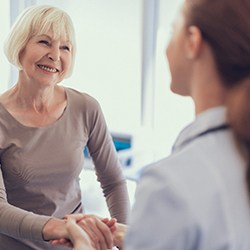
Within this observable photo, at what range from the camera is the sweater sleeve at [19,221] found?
4.50 feet

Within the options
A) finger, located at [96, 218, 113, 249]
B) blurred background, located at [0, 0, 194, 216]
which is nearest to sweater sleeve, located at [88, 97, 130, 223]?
finger, located at [96, 218, 113, 249]

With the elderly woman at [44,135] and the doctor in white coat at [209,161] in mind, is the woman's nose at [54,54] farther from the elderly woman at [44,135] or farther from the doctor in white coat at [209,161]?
the doctor in white coat at [209,161]

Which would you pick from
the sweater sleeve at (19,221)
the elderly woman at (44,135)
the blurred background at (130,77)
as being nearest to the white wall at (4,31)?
the blurred background at (130,77)

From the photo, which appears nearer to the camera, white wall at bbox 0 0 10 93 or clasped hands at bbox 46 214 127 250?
clasped hands at bbox 46 214 127 250

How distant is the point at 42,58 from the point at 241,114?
97 cm

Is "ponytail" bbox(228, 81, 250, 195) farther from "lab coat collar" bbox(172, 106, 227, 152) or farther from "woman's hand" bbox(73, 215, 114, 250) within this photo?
"woman's hand" bbox(73, 215, 114, 250)

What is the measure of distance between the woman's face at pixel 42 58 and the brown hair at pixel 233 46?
2.91ft

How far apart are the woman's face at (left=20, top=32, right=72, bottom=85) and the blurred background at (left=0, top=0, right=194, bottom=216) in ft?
2.84

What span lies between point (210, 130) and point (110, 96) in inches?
73.9

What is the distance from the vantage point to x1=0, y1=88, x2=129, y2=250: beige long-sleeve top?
142 centimetres

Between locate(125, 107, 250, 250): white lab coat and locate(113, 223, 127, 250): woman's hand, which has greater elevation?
locate(125, 107, 250, 250): white lab coat

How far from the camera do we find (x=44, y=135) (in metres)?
1.53

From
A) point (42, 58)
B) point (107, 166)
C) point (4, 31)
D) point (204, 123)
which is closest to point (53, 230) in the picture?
point (107, 166)

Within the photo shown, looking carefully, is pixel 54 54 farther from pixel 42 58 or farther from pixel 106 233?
pixel 106 233
